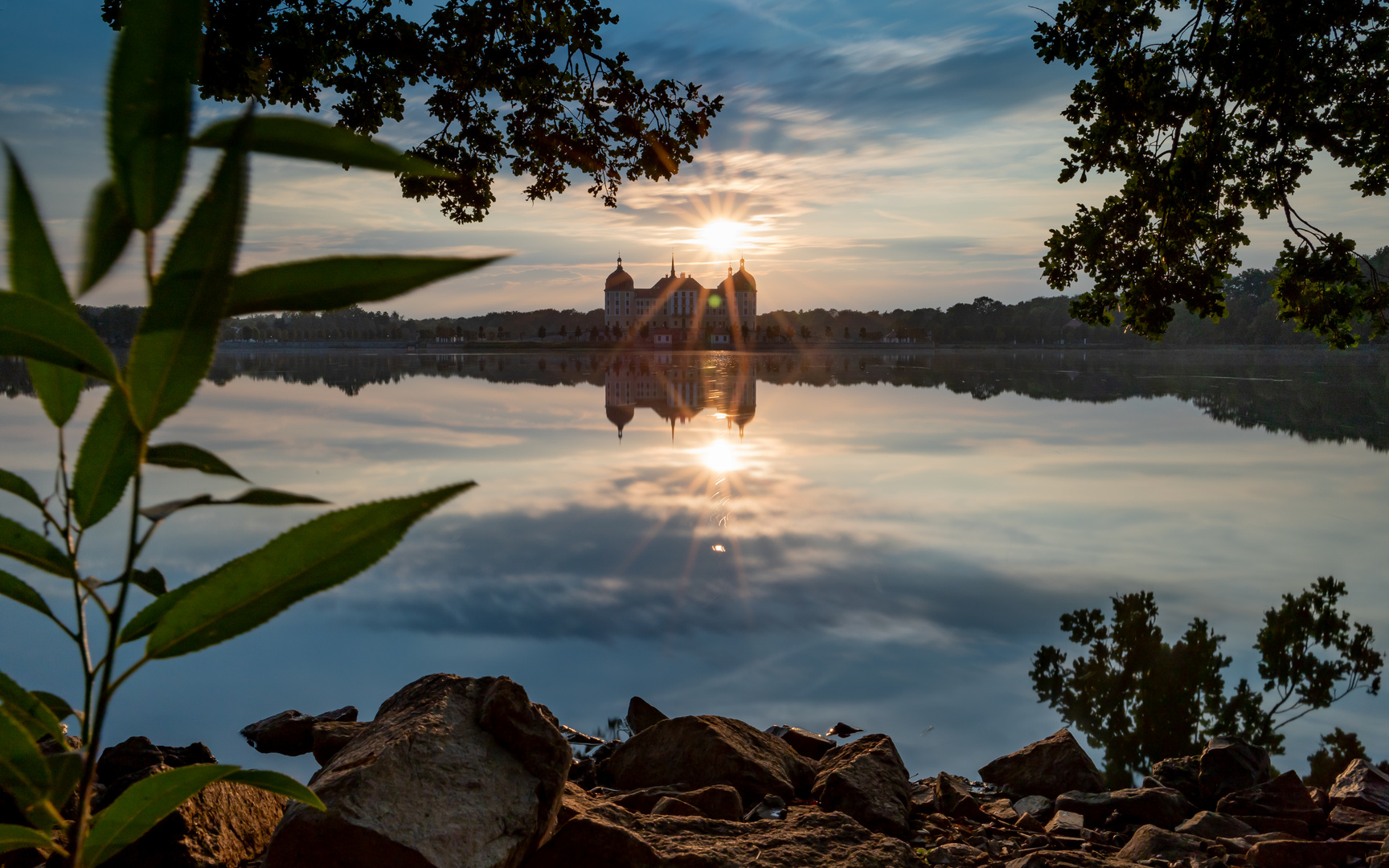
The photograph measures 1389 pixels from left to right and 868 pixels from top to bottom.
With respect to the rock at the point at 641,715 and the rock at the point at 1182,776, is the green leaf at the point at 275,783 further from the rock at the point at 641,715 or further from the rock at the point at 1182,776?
the rock at the point at 1182,776

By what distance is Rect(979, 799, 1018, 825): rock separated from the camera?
4387 millimetres

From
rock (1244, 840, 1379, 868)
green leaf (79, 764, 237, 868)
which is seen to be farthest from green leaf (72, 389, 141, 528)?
rock (1244, 840, 1379, 868)

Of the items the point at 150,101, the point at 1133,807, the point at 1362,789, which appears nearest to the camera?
the point at 150,101

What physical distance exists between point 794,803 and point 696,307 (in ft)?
494

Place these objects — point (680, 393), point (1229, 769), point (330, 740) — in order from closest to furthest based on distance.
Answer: point (330, 740), point (1229, 769), point (680, 393)

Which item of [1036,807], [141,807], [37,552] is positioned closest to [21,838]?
[141,807]

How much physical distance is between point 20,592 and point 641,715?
4898 mm

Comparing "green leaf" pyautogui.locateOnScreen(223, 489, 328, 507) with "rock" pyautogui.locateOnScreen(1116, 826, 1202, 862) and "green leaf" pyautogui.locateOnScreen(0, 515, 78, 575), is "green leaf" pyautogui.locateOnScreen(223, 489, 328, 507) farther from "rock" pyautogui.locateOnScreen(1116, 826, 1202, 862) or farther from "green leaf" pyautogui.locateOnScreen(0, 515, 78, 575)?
"rock" pyautogui.locateOnScreen(1116, 826, 1202, 862)

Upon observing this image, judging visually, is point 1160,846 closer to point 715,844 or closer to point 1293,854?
point 1293,854

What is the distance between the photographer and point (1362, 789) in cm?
475

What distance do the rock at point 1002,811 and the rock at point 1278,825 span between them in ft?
3.85

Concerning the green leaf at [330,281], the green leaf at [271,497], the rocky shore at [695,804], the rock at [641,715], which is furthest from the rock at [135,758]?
the green leaf at [330,281]

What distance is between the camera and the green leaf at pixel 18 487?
1.27m

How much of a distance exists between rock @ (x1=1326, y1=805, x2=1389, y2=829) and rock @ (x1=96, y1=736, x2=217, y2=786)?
19.4ft
